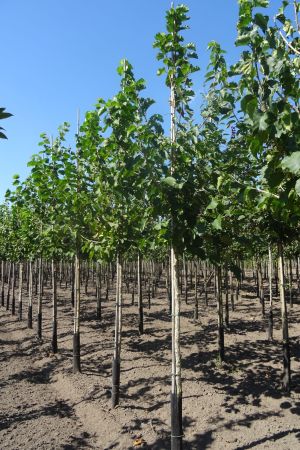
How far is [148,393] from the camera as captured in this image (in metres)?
9.25

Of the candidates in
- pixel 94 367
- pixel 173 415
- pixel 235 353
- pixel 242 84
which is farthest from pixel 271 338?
pixel 242 84

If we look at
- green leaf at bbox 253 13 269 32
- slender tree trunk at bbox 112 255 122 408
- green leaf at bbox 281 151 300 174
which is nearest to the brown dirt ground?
slender tree trunk at bbox 112 255 122 408

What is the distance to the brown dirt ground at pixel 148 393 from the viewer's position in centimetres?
728

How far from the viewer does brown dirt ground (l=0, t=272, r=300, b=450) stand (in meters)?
7.28

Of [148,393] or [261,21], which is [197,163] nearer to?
[261,21]

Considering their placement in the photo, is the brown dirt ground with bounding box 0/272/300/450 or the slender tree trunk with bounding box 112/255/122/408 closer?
the brown dirt ground with bounding box 0/272/300/450

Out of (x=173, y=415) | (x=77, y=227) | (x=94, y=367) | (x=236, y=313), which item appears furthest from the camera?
(x=236, y=313)

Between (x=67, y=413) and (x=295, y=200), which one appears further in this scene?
(x=67, y=413)

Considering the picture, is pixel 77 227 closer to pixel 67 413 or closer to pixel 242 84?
pixel 67 413

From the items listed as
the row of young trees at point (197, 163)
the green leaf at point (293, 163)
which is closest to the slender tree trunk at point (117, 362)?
the row of young trees at point (197, 163)

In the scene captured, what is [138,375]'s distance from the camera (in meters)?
10.4

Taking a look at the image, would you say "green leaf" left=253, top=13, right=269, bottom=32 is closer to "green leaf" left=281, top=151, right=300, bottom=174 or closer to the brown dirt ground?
"green leaf" left=281, top=151, right=300, bottom=174

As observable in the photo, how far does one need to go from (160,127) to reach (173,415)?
4175 millimetres

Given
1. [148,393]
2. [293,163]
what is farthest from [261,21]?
[148,393]
